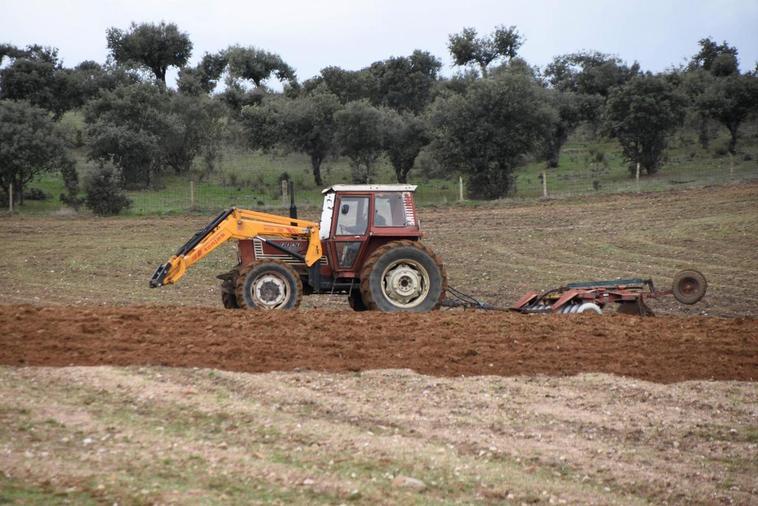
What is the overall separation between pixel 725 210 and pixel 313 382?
68.6ft

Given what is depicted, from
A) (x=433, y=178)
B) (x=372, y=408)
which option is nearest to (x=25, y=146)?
(x=433, y=178)

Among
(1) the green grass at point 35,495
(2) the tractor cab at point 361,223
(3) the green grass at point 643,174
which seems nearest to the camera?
(1) the green grass at point 35,495

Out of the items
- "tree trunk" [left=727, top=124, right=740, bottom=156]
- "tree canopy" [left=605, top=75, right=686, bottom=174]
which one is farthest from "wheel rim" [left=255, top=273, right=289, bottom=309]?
"tree trunk" [left=727, top=124, right=740, bottom=156]

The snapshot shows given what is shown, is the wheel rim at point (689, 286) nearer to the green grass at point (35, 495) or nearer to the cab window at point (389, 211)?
the cab window at point (389, 211)

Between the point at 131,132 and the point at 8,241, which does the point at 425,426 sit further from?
the point at 131,132

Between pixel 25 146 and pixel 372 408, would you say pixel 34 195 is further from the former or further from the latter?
pixel 372 408

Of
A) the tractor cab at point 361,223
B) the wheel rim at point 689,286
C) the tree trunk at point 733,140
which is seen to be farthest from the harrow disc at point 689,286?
the tree trunk at point 733,140

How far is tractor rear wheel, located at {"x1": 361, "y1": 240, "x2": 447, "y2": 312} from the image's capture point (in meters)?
15.0

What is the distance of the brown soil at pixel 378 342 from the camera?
11062mm

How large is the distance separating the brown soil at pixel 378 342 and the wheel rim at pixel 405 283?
4.51ft

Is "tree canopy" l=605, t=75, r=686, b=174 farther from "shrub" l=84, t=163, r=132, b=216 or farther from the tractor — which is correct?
the tractor

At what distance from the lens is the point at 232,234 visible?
49.2 feet

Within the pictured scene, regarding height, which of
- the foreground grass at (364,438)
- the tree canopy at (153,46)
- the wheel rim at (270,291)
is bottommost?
the foreground grass at (364,438)

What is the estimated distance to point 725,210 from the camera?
1118 inches
